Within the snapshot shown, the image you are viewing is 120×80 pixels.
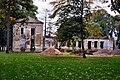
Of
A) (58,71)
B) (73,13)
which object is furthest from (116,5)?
(58,71)

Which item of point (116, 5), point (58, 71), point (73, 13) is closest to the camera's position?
point (58, 71)

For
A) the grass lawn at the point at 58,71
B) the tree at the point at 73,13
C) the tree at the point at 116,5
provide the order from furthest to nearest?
the tree at the point at 73,13 < the tree at the point at 116,5 < the grass lawn at the point at 58,71

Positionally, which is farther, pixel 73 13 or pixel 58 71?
pixel 73 13

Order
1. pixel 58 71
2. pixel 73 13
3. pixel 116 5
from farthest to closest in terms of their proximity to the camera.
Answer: pixel 73 13 → pixel 116 5 → pixel 58 71

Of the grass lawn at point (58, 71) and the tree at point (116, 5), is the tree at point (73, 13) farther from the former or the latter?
the grass lawn at point (58, 71)

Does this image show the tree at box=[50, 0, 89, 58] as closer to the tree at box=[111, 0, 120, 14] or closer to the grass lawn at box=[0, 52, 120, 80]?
the tree at box=[111, 0, 120, 14]

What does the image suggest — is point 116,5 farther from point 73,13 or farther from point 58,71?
point 58,71

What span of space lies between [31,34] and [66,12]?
40.5m

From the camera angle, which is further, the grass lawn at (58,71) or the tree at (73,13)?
the tree at (73,13)

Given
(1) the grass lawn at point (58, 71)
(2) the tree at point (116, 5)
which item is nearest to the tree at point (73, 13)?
(2) the tree at point (116, 5)

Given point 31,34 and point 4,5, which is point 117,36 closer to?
point 31,34

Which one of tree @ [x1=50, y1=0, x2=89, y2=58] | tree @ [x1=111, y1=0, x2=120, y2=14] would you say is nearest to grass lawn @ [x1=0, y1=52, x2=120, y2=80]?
tree @ [x1=111, y1=0, x2=120, y2=14]

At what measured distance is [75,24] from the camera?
35.1 metres

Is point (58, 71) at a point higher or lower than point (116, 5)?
lower
